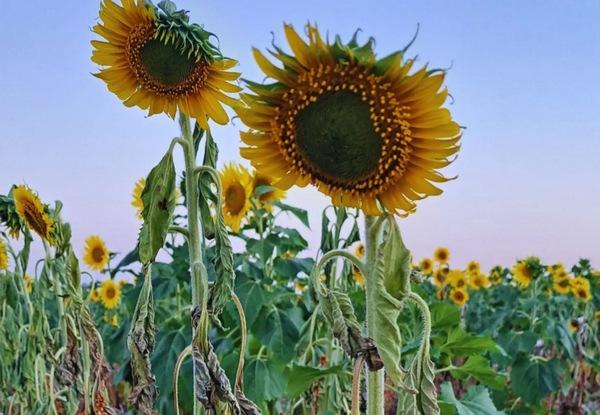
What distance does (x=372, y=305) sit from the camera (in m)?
0.81

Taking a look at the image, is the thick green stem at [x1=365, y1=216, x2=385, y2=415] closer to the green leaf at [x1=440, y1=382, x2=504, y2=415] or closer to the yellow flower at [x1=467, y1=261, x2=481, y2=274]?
the green leaf at [x1=440, y1=382, x2=504, y2=415]

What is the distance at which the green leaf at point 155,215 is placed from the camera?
1012 mm

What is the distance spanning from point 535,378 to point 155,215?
2.52m

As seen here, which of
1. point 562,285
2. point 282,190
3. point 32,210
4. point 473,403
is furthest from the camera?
point 562,285

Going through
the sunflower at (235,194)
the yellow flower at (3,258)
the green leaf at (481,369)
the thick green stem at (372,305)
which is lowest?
the thick green stem at (372,305)

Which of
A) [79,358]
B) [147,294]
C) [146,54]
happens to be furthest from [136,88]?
[79,358]

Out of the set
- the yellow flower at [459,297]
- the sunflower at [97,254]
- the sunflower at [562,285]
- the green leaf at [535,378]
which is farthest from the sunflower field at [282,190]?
the sunflower at [562,285]

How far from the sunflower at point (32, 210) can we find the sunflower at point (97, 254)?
1.99 metres

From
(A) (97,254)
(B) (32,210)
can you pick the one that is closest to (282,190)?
(B) (32,210)

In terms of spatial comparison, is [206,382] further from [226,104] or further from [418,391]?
[226,104]

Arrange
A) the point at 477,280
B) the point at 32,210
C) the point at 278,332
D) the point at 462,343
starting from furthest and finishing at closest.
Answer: the point at 477,280 < the point at 278,332 < the point at 32,210 < the point at 462,343

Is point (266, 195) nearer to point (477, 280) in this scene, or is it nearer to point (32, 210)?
point (32, 210)

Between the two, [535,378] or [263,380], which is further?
[535,378]

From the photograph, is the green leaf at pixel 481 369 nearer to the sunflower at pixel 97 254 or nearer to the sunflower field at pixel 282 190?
the sunflower field at pixel 282 190
